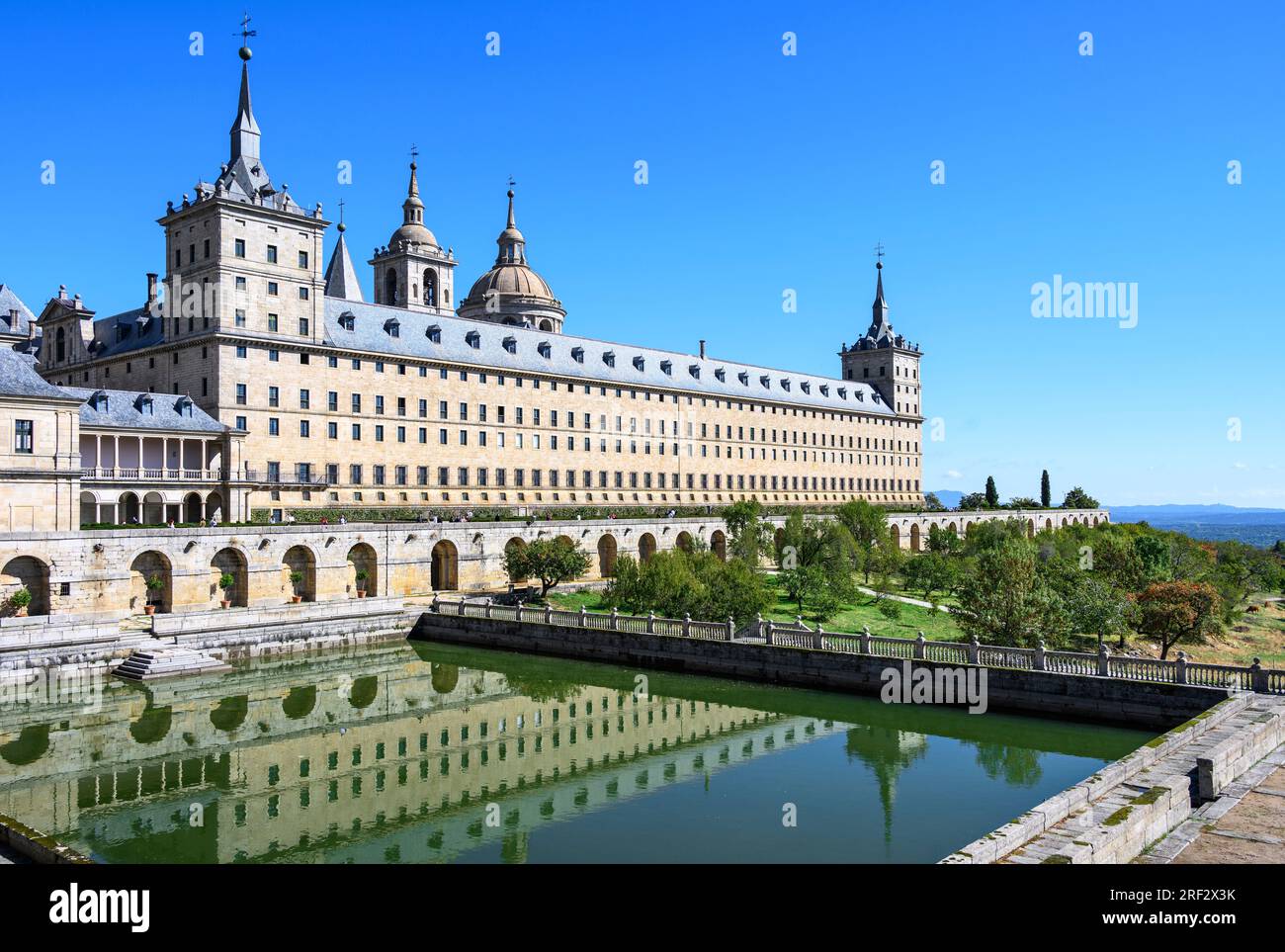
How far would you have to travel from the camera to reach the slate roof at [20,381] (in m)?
41.1

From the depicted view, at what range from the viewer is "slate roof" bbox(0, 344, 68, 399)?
41.1 meters

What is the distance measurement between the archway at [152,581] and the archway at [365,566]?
9642 millimetres

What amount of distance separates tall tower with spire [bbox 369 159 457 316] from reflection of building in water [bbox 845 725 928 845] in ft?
226

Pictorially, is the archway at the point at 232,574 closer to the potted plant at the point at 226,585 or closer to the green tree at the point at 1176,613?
the potted plant at the point at 226,585

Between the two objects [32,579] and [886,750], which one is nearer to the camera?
[886,750]

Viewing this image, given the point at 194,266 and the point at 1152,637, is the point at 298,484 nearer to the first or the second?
the point at 194,266

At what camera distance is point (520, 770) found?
26938mm

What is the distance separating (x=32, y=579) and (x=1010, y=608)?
126ft

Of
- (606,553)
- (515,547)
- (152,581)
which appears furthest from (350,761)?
(606,553)

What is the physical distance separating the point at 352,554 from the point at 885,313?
8627 cm

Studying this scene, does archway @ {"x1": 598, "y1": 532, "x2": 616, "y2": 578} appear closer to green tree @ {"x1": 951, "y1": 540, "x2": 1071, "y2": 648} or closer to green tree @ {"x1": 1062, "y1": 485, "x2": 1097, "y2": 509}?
green tree @ {"x1": 951, "y1": 540, "x2": 1071, "y2": 648}

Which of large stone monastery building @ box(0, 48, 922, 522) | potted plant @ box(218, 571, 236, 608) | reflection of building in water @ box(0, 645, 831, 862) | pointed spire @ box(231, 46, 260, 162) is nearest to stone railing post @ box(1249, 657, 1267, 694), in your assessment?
reflection of building in water @ box(0, 645, 831, 862)

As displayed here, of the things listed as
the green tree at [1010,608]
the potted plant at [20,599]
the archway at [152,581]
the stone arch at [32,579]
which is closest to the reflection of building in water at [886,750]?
the green tree at [1010,608]

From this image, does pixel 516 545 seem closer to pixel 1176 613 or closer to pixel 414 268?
pixel 1176 613
